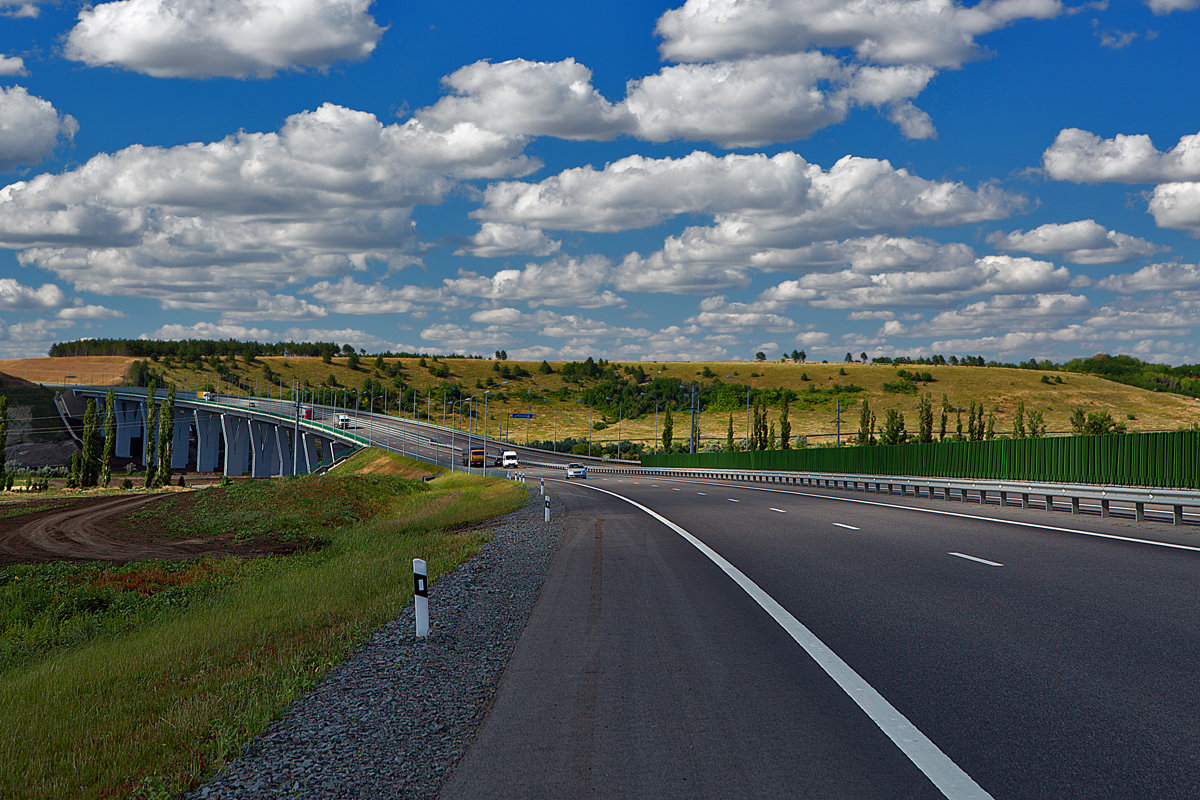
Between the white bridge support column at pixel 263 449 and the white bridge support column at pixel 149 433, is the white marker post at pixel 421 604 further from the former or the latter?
the white bridge support column at pixel 263 449

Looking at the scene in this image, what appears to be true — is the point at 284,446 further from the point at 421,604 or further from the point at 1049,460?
the point at 421,604

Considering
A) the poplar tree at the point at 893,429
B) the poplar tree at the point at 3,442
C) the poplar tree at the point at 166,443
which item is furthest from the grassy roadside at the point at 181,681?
the poplar tree at the point at 166,443

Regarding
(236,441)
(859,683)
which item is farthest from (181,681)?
(236,441)

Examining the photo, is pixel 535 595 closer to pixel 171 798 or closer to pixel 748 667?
pixel 748 667

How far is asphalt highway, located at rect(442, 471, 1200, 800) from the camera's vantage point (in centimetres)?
516

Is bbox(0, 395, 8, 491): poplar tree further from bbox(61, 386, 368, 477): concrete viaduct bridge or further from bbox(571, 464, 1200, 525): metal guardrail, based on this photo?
bbox(571, 464, 1200, 525): metal guardrail

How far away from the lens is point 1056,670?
24.0 feet

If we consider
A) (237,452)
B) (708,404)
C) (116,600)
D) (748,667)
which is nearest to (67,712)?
(748,667)

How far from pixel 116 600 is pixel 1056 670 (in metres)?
21.6

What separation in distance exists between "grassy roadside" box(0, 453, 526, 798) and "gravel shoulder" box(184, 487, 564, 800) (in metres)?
0.25

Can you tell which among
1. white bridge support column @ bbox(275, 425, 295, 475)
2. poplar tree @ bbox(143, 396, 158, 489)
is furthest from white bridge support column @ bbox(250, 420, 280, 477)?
poplar tree @ bbox(143, 396, 158, 489)

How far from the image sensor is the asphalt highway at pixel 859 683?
5.16 m

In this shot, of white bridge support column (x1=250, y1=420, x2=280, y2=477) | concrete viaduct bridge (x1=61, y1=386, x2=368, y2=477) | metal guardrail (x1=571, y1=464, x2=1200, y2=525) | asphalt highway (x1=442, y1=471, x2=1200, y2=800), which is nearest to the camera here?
asphalt highway (x1=442, y1=471, x2=1200, y2=800)

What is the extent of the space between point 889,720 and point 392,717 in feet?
10.9
